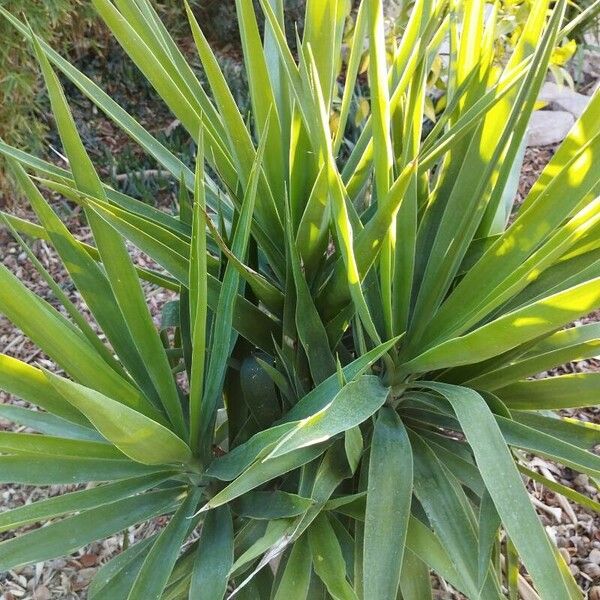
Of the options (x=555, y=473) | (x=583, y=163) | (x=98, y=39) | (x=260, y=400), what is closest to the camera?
(x=583, y=163)

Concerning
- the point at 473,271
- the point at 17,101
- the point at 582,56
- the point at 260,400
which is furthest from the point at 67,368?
the point at 582,56

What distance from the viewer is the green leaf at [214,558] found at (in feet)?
2.78

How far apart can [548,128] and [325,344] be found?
6.81 feet

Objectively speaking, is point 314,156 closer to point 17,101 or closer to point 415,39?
point 415,39

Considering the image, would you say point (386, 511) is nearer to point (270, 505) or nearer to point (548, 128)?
point (270, 505)

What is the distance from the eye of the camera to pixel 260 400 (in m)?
1.01

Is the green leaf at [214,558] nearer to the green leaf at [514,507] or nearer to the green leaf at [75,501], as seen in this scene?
the green leaf at [75,501]

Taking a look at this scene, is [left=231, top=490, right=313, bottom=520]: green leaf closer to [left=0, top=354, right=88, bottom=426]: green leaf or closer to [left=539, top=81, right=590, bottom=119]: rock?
[left=0, top=354, right=88, bottom=426]: green leaf

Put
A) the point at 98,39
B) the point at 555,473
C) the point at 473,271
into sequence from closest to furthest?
1. the point at 473,271
2. the point at 555,473
3. the point at 98,39

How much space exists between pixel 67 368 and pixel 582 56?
9.09 ft

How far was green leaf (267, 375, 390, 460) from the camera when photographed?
2.15 ft

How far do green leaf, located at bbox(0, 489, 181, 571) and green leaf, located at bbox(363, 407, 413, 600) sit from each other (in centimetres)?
33

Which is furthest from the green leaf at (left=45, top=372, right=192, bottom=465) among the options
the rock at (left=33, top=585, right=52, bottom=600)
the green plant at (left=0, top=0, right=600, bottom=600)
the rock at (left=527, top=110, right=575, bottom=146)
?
the rock at (left=527, top=110, right=575, bottom=146)

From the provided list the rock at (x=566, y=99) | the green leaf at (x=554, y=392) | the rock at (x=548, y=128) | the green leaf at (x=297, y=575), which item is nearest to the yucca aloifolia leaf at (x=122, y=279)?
the green leaf at (x=297, y=575)
